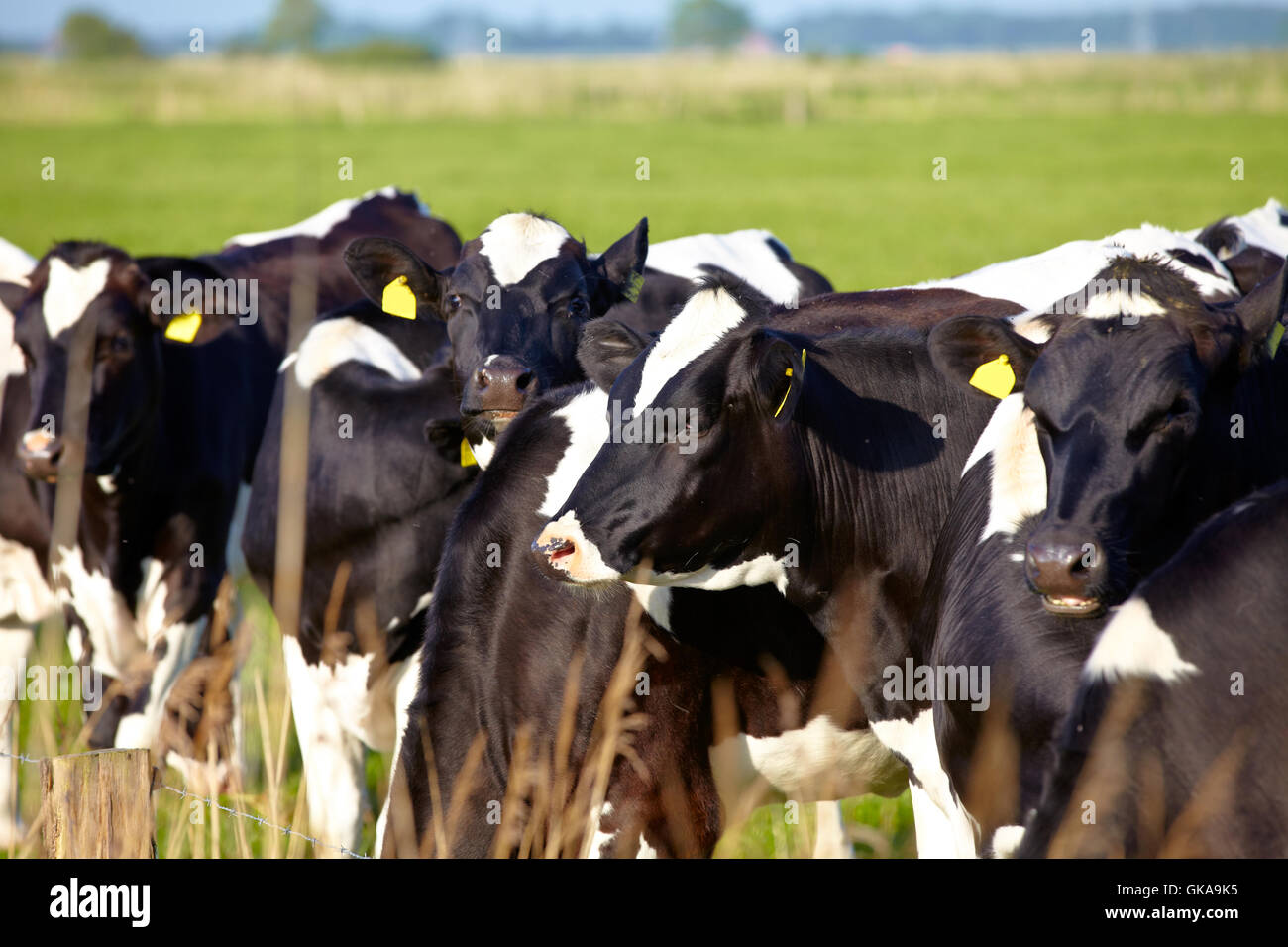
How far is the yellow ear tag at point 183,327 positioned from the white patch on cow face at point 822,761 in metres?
3.49

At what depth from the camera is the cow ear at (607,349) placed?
4543 millimetres

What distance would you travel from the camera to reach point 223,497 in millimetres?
6809

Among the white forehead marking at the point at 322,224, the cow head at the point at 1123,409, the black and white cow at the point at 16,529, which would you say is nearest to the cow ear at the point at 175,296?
the black and white cow at the point at 16,529

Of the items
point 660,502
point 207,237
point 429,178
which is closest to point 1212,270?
point 660,502

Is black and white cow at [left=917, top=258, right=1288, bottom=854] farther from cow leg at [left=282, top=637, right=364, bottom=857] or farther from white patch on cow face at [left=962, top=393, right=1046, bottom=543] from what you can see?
cow leg at [left=282, top=637, right=364, bottom=857]

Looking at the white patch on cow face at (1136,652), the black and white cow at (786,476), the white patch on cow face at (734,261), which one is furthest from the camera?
the white patch on cow face at (734,261)

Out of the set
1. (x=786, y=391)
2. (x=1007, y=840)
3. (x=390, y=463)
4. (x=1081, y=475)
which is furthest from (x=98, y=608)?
(x=1081, y=475)

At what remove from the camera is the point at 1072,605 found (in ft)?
11.5

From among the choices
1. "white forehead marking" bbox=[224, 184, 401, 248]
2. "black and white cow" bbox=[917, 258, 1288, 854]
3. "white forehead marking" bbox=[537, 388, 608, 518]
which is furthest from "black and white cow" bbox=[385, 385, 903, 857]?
"white forehead marking" bbox=[224, 184, 401, 248]

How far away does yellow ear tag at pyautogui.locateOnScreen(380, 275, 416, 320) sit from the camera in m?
6.26

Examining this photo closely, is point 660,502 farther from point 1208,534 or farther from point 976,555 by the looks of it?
point 1208,534

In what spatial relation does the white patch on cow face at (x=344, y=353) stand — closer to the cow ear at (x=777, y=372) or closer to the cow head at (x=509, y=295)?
the cow head at (x=509, y=295)

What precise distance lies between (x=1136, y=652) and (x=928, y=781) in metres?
1.44

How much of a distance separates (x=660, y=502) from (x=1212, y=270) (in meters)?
3.12
